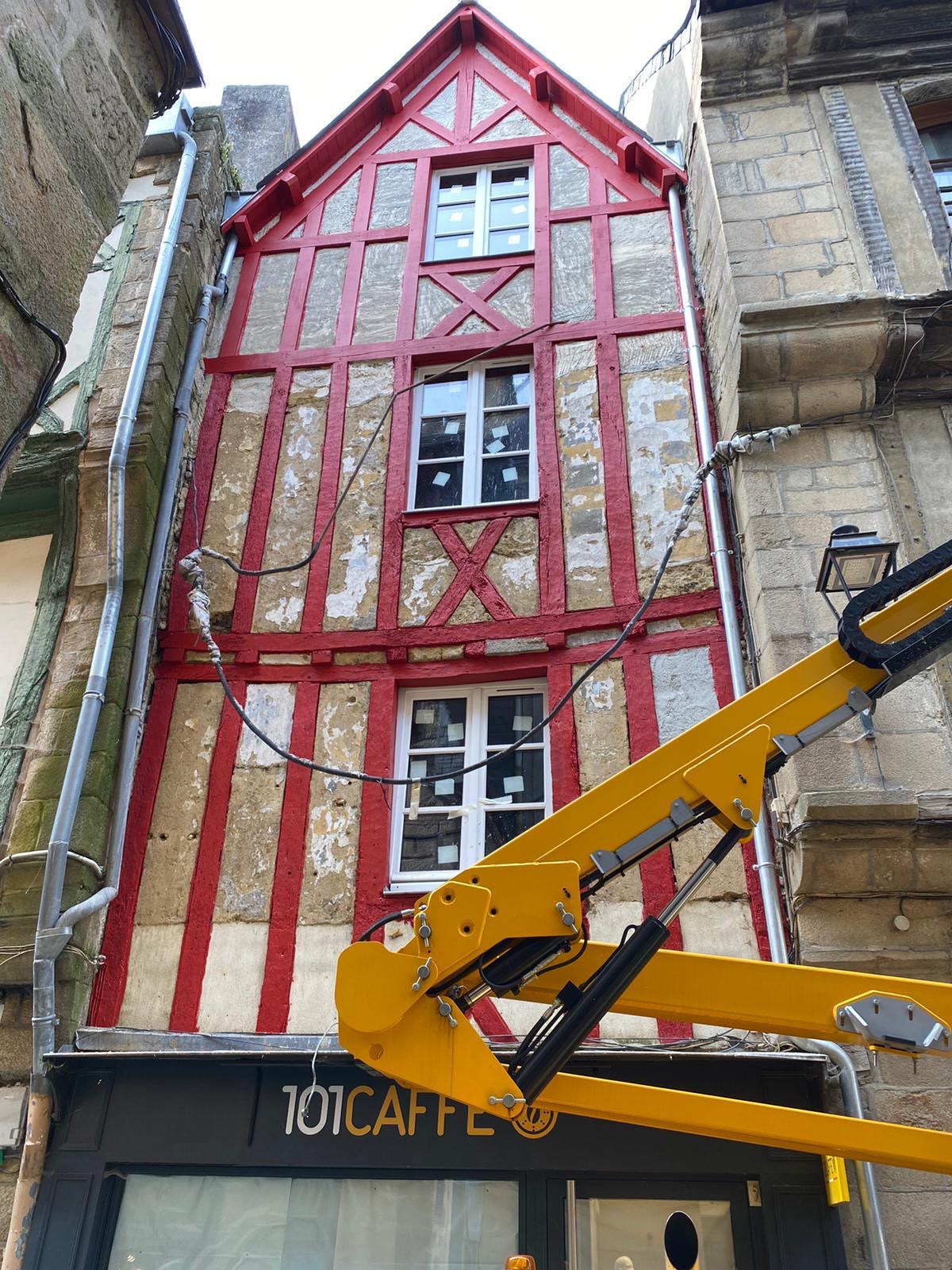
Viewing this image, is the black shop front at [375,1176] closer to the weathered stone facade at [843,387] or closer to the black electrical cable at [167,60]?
the weathered stone facade at [843,387]

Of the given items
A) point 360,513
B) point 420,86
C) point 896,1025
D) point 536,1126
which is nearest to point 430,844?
point 536,1126

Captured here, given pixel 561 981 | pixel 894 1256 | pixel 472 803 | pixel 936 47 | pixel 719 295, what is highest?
pixel 936 47

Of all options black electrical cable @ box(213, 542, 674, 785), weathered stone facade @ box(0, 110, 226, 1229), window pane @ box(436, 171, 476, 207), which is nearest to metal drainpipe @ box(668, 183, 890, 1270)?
black electrical cable @ box(213, 542, 674, 785)

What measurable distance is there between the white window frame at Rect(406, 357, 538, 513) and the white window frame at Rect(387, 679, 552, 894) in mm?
1101

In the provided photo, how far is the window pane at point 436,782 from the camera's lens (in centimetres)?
516

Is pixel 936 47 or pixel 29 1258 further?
pixel 936 47

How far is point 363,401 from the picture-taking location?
6477 mm

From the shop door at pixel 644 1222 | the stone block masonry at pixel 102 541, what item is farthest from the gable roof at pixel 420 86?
the shop door at pixel 644 1222

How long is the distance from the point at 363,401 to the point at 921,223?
3.39 metres

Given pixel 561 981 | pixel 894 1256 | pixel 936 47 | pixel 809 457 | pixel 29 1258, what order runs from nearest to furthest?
pixel 561 981 → pixel 894 1256 → pixel 29 1258 → pixel 809 457 → pixel 936 47

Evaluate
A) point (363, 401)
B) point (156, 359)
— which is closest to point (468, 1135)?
point (363, 401)

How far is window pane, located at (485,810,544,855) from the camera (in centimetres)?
502

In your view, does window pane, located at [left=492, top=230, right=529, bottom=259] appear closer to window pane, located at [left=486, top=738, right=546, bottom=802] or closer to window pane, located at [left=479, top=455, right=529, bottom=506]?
window pane, located at [left=479, top=455, right=529, bottom=506]

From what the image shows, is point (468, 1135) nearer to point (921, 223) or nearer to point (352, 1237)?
point (352, 1237)
